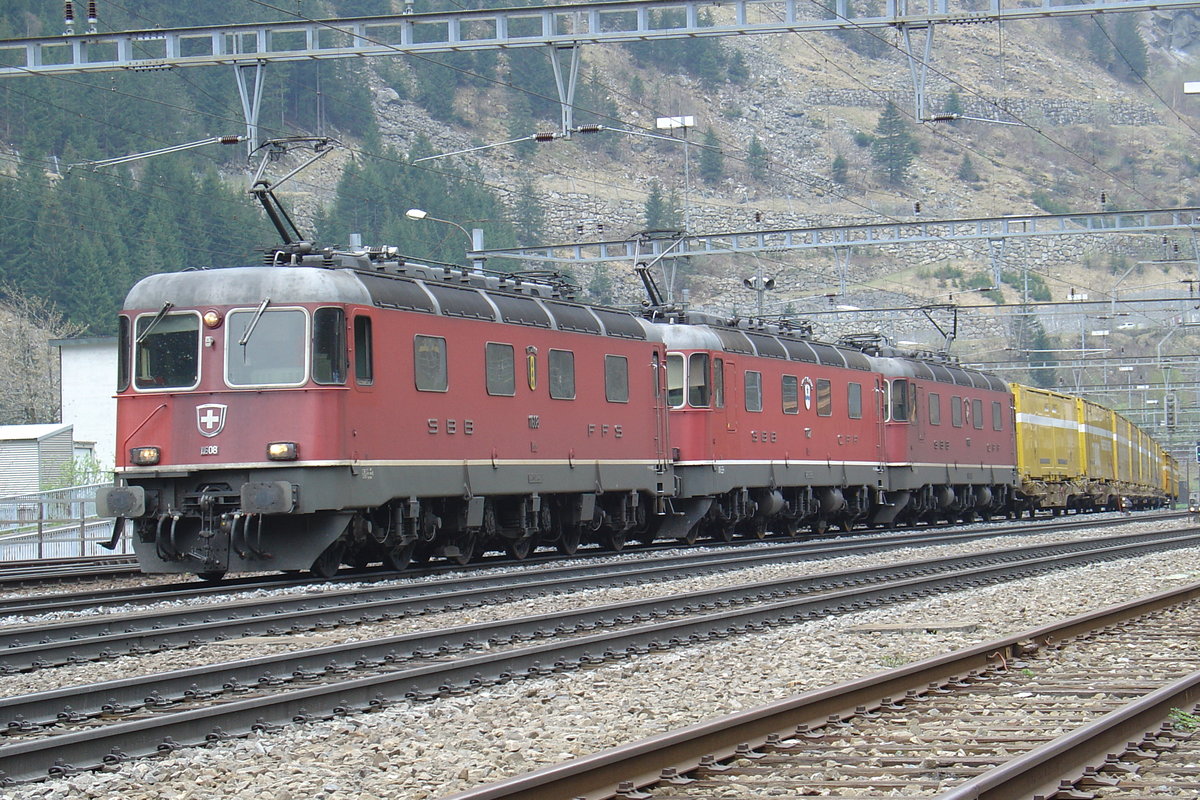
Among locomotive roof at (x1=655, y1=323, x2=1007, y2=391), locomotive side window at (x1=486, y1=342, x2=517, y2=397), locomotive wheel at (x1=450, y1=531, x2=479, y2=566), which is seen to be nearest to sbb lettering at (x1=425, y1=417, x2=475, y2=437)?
locomotive side window at (x1=486, y1=342, x2=517, y2=397)

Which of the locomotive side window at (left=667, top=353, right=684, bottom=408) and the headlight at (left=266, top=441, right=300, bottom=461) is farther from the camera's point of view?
the locomotive side window at (left=667, top=353, right=684, bottom=408)

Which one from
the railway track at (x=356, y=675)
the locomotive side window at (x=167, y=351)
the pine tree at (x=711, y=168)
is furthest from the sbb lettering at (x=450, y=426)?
the pine tree at (x=711, y=168)

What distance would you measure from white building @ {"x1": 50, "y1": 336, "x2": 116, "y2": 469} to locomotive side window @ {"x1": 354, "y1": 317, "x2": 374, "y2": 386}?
42671mm

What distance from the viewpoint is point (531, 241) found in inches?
5438

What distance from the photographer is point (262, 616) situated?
14031 millimetres

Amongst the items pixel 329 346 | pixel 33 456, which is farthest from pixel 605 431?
pixel 33 456

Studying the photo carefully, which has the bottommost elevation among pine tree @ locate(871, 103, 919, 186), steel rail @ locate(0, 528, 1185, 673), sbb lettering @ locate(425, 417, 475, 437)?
steel rail @ locate(0, 528, 1185, 673)

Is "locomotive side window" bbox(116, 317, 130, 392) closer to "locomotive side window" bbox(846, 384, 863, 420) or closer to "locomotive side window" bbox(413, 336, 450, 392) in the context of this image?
"locomotive side window" bbox(413, 336, 450, 392)

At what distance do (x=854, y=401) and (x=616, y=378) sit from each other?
10.7 meters

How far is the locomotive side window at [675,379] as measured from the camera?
1057 inches

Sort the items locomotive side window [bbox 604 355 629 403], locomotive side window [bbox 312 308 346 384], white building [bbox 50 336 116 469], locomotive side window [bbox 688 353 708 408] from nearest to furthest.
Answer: locomotive side window [bbox 312 308 346 384] → locomotive side window [bbox 604 355 629 403] → locomotive side window [bbox 688 353 708 408] → white building [bbox 50 336 116 469]

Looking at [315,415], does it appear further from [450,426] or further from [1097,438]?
[1097,438]

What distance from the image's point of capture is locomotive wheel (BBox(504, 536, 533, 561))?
22.5m

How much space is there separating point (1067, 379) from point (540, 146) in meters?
62.7
